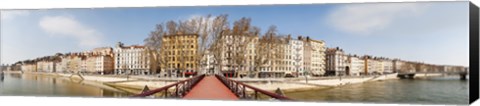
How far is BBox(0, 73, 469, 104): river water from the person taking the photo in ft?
34.0

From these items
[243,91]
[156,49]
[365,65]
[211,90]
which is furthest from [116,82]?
[365,65]

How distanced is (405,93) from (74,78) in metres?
5.07

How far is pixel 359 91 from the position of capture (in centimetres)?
1098

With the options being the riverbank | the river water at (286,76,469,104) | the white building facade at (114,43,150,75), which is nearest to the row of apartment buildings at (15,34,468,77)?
the white building facade at (114,43,150,75)

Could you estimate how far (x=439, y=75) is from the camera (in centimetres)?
1042

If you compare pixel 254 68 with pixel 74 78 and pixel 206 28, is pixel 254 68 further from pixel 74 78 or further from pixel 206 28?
pixel 74 78

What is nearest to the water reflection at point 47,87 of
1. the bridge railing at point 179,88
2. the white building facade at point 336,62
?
the bridge railing at point 179,88

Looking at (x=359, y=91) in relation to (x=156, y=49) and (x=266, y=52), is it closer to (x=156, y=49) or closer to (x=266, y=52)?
(x=266, y=52)

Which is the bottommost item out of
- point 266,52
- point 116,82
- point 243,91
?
point 243,91

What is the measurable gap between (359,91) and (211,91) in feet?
6.76

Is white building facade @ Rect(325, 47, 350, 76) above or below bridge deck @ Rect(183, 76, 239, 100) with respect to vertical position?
above

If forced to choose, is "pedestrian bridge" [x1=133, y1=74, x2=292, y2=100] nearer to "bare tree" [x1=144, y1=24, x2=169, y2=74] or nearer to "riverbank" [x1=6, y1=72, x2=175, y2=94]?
"riverbank" [x1=6, y1=72, x2=175, y2=94]

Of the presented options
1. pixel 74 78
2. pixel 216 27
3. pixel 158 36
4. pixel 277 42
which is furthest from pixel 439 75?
pixel 74 78

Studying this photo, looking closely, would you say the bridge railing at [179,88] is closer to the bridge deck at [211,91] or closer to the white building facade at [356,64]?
the bridge deck at [211,91]
